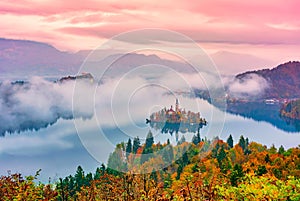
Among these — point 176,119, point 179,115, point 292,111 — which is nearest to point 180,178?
point 176,119

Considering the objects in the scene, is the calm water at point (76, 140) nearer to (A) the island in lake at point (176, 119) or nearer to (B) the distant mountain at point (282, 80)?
(A) the island in lake at point (176, 119)

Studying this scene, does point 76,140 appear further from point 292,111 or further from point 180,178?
point 292,111

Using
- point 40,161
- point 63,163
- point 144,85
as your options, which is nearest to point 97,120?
point 144,85

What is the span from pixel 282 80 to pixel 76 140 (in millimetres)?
52412

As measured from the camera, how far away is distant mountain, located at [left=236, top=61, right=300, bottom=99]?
68688mm

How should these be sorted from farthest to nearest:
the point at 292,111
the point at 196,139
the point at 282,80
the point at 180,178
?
1. the point at 282,80
2. the point at 292,111
3. the point at 196,139
4. the point at 180,178

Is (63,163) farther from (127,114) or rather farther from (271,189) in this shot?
(271,189)

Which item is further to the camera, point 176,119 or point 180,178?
point 176,119

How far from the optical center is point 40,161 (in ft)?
87.1

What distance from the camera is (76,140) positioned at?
29875 millimetres

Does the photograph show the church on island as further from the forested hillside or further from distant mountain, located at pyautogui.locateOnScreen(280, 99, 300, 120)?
distant mountain, located at pyautogui.locateOnScreen(280, 99, 300, 120)

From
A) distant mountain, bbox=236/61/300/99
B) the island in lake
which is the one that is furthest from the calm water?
distant mountain, bbox=236/61/300/99

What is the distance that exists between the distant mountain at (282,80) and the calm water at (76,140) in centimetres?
2474

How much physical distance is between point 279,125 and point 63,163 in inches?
1039
